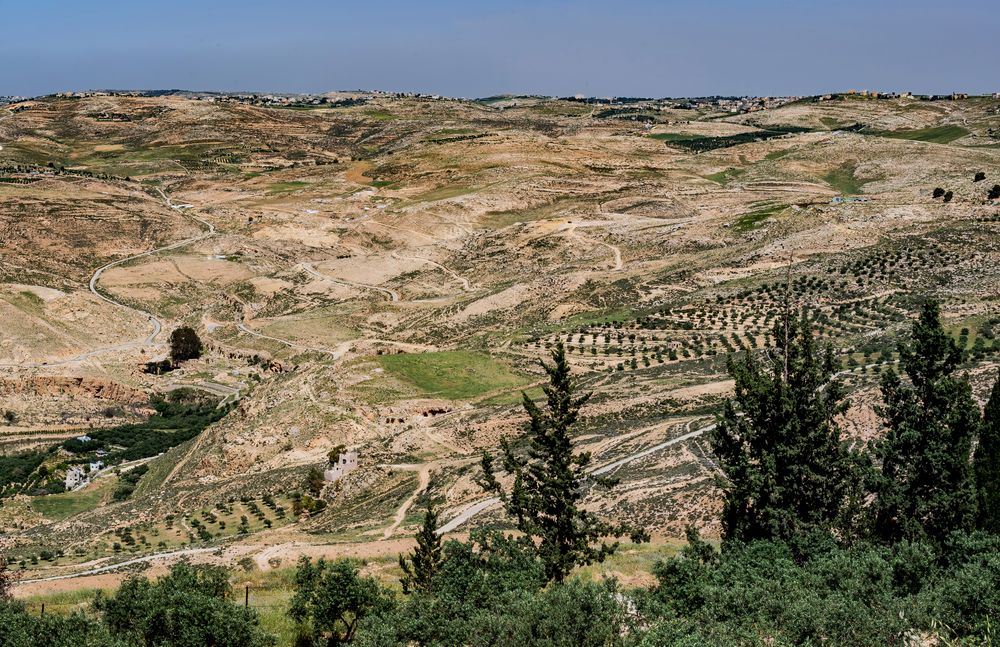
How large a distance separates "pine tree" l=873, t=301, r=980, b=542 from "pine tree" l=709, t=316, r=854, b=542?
1.09m

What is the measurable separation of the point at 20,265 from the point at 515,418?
58.0 meters

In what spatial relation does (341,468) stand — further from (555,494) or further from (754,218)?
(754,218)

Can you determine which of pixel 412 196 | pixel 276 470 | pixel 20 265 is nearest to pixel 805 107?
pixel 412 196

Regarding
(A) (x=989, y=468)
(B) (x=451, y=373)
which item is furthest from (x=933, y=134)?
(A) (x=989, y=468)

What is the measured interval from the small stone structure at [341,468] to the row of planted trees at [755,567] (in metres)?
13.9

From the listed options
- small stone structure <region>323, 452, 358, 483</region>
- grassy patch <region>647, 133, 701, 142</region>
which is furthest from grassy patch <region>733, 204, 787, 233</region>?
grassy patch <region>647, 133, 701, 142</region>

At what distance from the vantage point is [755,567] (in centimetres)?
1711

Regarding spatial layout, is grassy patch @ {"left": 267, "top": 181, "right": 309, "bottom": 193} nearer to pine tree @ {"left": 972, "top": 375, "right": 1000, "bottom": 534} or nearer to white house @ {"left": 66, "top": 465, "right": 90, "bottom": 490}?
white house @ {"left": 66, "top": 465, "right": 90, "bottom": 490}

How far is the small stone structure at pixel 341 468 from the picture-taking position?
3494 cm

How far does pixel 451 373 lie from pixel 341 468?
10.8 meters

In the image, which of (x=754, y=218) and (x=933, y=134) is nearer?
(x=754, y=218)

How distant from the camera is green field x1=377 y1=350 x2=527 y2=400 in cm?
4266

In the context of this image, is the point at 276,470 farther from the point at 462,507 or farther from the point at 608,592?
the point at 608,592

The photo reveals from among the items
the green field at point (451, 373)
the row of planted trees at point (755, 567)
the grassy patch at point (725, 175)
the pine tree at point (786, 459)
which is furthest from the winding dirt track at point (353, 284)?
the pine tree at point (786, 459)
